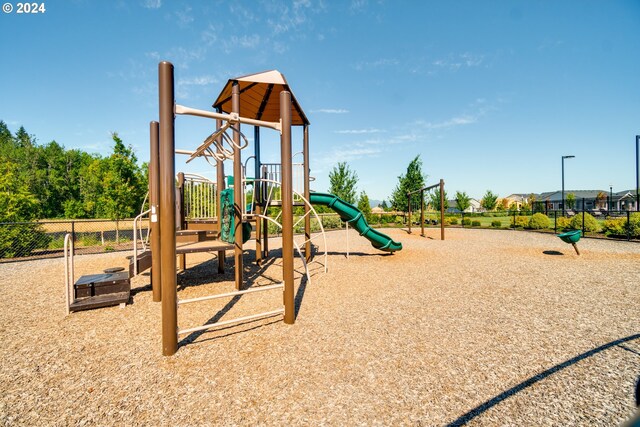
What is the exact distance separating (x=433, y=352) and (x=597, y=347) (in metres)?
1.80

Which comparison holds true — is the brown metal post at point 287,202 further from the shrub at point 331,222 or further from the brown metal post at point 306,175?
the shrub at point 331,222

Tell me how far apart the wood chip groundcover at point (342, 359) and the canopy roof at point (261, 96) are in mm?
4902

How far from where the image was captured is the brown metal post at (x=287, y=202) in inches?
124

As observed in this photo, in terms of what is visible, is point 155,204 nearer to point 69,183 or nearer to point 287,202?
point 287,202

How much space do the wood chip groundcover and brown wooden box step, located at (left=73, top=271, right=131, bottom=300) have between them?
381mm

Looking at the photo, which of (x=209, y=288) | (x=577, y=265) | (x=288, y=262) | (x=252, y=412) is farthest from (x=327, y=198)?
(x=577, y=265)

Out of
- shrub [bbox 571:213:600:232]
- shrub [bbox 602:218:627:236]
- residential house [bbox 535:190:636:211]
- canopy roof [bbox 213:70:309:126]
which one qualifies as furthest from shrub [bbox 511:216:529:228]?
residential house [bbox 535:190:636:211]

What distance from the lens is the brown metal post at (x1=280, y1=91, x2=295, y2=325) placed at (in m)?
3.16

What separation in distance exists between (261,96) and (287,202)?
5.34m

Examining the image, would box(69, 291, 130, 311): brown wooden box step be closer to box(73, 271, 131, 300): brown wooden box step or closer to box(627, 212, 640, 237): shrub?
box(73, 271, 131, 300): brown wooden box step

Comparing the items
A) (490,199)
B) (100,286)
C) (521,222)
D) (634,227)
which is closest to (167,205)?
(100,286)

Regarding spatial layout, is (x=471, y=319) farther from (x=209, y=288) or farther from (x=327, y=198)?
(x=327, y=198)

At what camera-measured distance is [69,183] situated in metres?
46.1

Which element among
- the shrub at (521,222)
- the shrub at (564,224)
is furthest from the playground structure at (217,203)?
the shrub at (521,222)
